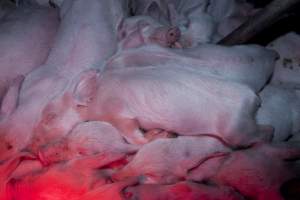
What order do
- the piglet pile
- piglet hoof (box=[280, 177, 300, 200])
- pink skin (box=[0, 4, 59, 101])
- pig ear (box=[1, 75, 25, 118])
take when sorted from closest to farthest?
1. piglet hoof (box=[280, 177, 300, 200])
2. the piglet pile
3. pig ear (box=[1, 75, 25, 118])
4. pink skin (box=[0, 4, 59, 101])

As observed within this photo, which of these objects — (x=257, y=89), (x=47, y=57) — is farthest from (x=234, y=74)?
(x=47, y=57)

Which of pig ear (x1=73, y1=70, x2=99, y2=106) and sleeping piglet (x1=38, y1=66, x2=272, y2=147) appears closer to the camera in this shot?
sleeping piglet (x1=38, y1=66, x2=272, y2=147)

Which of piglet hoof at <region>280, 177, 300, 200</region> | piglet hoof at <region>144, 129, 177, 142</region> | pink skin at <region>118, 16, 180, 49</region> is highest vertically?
pink skin at <region>118, 16, 180, 49</region>

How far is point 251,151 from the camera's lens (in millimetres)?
1996

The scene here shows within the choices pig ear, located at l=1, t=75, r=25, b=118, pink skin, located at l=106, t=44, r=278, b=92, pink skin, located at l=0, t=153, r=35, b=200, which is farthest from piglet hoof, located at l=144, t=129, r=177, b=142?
pig ear, located at l=1, t=75, r=25, b=118

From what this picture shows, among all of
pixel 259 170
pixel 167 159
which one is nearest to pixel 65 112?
pixel 167 159

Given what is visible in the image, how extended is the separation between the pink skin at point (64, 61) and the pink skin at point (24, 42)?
0.12 meters

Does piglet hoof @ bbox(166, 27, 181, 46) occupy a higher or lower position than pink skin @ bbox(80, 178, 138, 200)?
higher

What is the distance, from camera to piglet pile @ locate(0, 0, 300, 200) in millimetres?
1968

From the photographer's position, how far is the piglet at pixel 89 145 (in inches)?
81.0

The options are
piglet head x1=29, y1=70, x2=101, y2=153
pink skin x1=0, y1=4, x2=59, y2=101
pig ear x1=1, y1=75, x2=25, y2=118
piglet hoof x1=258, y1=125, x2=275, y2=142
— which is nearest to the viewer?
piglet hoof x1=258, y1=125, x2=275, y2=142

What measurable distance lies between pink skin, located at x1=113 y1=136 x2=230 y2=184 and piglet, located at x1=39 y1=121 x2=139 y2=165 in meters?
0.09

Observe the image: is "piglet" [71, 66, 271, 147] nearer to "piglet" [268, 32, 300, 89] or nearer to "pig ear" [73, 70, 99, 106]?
"pig ear" [73, 70, 99, 106]

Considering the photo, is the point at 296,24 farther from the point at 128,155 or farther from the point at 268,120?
the point at 128,155
